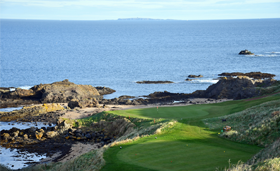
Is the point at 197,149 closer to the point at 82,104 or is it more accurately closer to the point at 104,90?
the point at 82,104

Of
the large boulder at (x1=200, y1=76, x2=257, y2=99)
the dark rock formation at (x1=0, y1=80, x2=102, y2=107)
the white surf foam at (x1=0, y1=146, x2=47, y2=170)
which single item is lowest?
the white surf foam at (x1=0, y1=146, x2=47, y2=170)

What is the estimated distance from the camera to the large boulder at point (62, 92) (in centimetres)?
5306

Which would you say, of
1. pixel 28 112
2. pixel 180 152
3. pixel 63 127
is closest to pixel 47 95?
pixel 28 112

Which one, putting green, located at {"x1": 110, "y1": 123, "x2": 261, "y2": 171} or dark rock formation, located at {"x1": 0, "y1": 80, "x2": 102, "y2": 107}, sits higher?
putting green, located at {"x1": 110, "y1": 123, "x2": 261, "y2": 171}

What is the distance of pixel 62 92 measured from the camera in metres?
54.7

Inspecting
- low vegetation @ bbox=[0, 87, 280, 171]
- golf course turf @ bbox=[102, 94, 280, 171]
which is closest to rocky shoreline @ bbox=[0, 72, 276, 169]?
low vegetation @ bbox=[0, 87, 280, 171]

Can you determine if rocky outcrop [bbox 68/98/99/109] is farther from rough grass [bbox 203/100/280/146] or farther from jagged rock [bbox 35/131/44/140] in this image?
rough grass [bbox 203/100/280/146]

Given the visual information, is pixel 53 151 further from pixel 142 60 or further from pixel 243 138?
pixel 142 60

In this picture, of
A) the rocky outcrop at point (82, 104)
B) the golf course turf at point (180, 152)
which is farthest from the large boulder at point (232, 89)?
the golf course turf at point (180, 152)

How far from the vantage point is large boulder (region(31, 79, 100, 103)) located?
174 ft

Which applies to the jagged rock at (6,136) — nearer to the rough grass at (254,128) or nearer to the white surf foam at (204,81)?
the rough grass at (254,128)

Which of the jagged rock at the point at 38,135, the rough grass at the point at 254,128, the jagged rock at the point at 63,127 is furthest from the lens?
the jagged rock at the point at 63,127

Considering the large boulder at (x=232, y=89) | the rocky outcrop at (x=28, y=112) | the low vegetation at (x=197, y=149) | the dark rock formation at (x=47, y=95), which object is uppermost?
the low vegetation at (x=197, y=149)

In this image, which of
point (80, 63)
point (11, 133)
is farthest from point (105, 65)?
point (11, 133)
